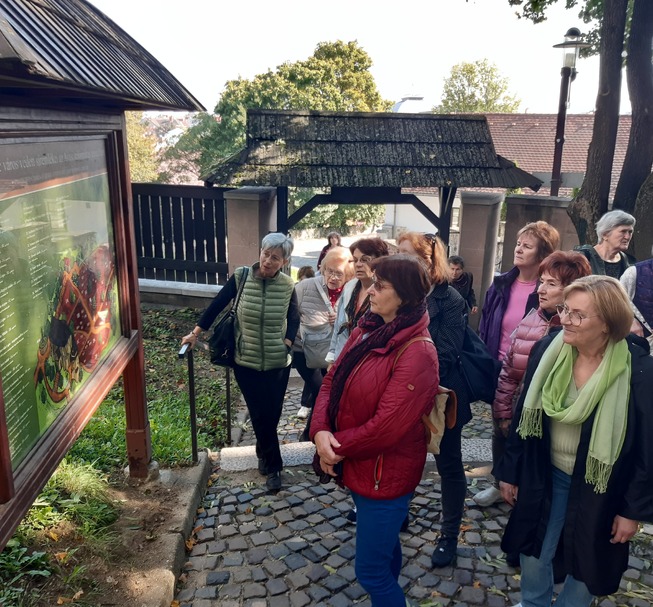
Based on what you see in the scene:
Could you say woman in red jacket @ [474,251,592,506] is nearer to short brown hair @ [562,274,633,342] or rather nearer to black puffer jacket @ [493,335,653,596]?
black puffer jacket @ [493,335,653,596]

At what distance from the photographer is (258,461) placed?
4.39m

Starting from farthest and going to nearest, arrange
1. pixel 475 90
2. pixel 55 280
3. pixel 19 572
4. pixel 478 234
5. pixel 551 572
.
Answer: pixel 475 90 < pixel 478 234 < pixel 19 572 < pixel 551 572 < pixel 55 280

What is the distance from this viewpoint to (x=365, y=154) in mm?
8062

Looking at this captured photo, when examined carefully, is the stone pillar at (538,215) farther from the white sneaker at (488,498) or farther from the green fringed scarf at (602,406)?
the green fringed scarf at (602,406)

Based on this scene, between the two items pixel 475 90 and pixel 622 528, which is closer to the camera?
pixel 622 528

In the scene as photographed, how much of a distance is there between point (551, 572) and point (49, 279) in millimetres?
2647

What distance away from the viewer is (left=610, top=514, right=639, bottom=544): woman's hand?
2307 millimetres

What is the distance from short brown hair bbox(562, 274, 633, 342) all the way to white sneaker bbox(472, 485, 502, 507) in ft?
6.45

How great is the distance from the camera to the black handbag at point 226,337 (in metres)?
4.00

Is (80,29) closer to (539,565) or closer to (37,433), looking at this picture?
(37,433)

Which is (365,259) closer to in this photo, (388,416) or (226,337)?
(226,337)

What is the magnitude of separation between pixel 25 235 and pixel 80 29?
912 mm

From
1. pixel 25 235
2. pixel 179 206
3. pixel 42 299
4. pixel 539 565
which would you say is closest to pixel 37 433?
pixel 42 299

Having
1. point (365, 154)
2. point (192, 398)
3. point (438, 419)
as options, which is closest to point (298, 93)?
Answer: point (365, 154)
